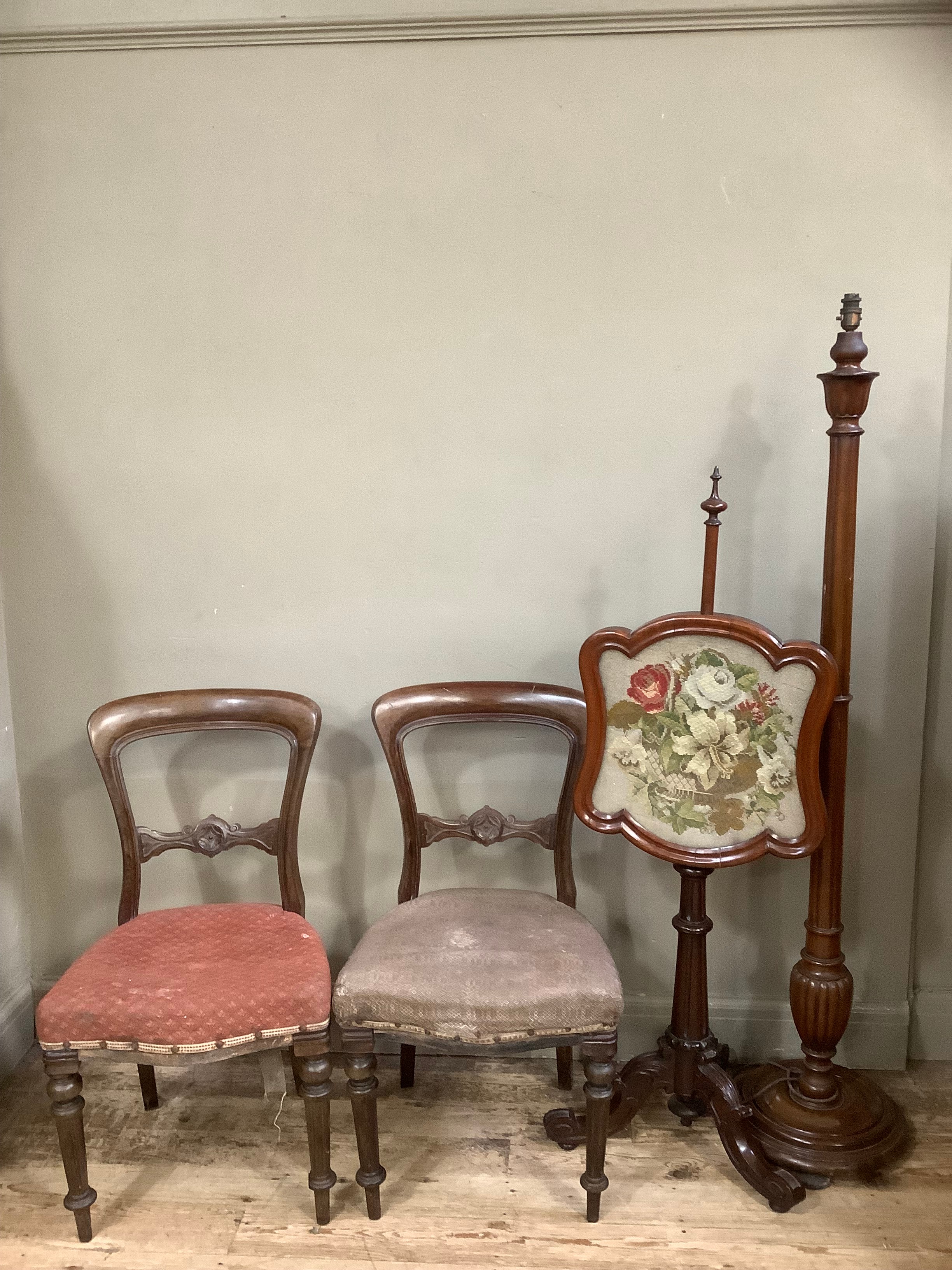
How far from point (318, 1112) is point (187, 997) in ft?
1.15

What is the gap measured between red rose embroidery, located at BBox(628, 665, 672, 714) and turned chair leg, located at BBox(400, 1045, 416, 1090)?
1.07 metres

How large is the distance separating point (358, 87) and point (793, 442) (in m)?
1.33

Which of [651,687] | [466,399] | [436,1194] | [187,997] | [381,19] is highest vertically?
[381,19]

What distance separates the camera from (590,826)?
2037 mm

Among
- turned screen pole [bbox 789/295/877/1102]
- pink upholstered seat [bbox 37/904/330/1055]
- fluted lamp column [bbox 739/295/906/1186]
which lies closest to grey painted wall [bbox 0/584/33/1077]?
pink upholstered seat [bbox 37/904/330/1055]

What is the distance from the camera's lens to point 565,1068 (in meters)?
2.40

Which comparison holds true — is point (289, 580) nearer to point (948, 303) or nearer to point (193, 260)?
point (193, 260)

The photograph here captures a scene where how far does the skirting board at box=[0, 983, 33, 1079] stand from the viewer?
2.48 meters

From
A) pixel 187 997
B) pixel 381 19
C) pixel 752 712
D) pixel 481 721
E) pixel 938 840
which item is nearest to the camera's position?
pixel 187 997

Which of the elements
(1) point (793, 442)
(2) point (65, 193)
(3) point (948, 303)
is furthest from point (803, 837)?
(2) point (65, 193)

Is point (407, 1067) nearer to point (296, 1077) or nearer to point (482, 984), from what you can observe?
point (296, 1077)

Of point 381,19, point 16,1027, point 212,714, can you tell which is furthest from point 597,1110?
point 381,19

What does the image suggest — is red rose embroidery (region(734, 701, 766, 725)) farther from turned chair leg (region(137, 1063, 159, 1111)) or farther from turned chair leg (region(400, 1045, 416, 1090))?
turned chair leg (region(137, 1063, 159, 1111))

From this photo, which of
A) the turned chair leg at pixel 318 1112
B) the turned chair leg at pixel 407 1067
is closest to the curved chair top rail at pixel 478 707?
the turned chair leg at pixel 318 1112
